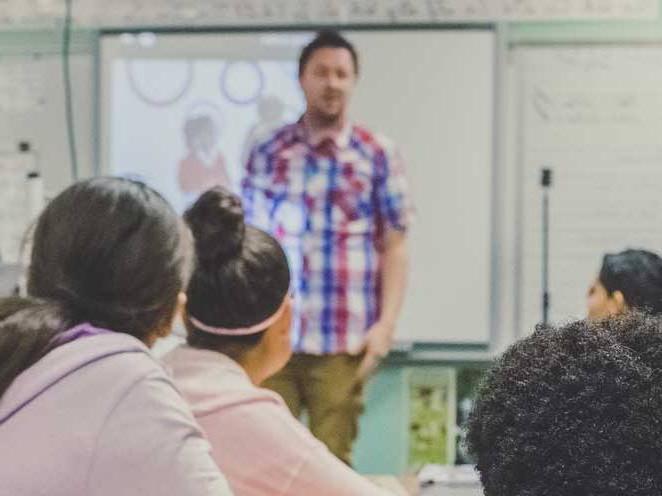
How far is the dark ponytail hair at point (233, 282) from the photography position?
5.40ft

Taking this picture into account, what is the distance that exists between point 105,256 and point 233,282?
19.2 inches

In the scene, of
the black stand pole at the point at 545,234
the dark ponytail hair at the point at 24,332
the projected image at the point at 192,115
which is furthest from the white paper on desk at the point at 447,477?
the dark ponytail hair at the point at 24,332

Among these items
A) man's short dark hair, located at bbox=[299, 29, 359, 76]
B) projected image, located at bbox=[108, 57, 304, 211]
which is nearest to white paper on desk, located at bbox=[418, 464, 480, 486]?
man's short dark hair, located at bbox=[299, 29, 359, 76]

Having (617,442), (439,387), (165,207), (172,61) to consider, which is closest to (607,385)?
(617,442)

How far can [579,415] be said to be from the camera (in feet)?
2.15

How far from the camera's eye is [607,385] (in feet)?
2.16

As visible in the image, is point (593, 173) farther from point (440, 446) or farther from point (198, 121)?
point (198, 121)

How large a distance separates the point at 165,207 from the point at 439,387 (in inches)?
91.5

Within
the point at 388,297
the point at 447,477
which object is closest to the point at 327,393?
the point at 388,297

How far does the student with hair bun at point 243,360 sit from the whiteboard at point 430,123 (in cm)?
167

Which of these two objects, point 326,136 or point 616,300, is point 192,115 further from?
point 616,300

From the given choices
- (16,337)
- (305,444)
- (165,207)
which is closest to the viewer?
(16,337)

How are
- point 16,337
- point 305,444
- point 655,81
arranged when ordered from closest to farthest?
point 16,337
point 305,444
point 655,81

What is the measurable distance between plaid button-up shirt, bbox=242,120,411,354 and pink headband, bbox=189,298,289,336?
51.5 inches
